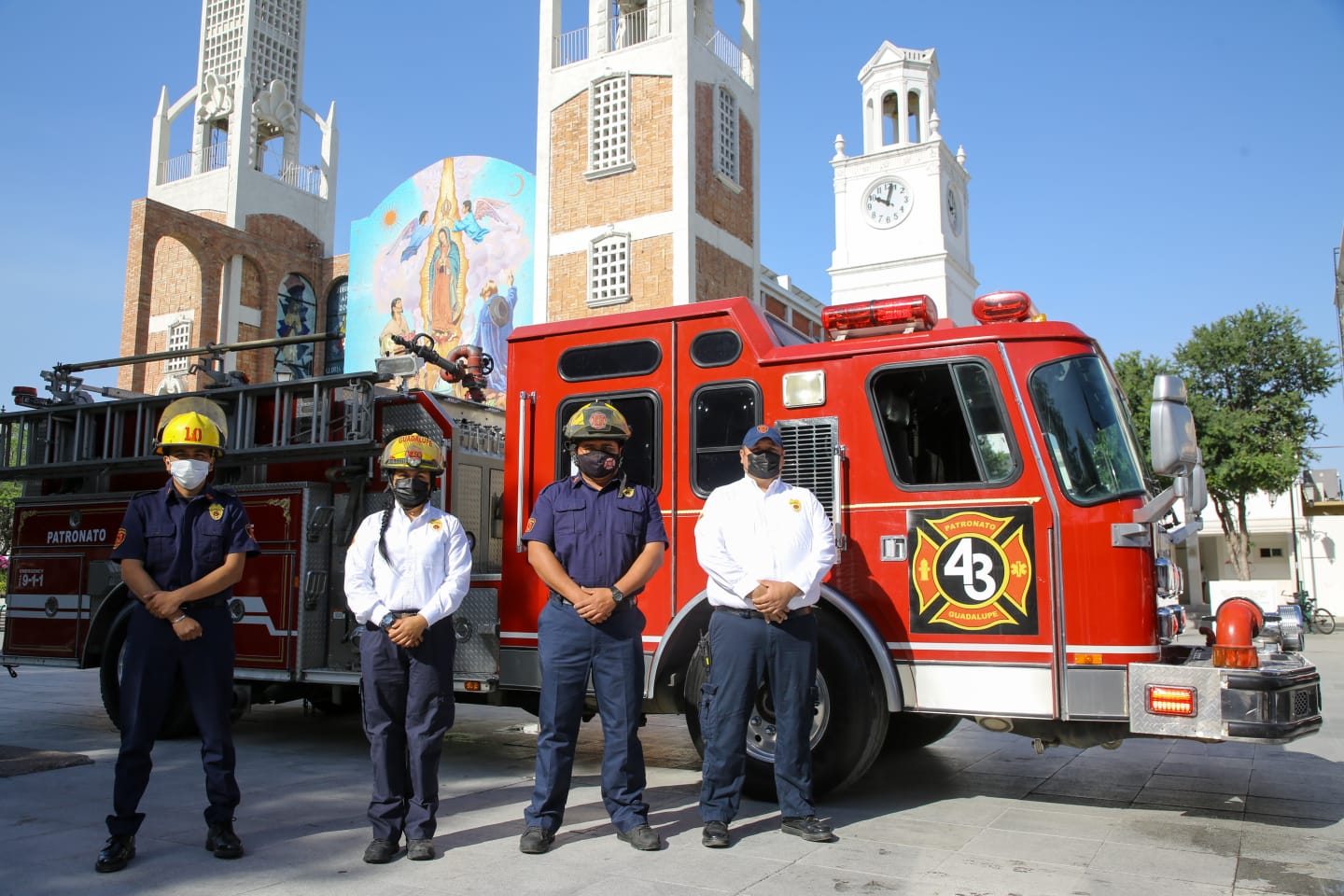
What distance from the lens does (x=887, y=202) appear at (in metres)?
55.4

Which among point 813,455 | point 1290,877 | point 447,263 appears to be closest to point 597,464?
point 813,455

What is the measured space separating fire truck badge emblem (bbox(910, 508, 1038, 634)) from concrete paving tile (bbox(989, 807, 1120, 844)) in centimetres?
97

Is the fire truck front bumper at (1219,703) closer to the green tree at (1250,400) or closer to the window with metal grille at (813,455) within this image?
the window with metal grille at (813,455)

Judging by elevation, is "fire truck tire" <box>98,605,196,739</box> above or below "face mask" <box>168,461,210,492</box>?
below

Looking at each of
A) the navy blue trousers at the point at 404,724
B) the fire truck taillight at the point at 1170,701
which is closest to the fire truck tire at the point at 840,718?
the fire truck taillight at the point at 1170,701

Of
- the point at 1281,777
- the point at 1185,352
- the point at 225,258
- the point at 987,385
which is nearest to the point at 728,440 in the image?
the point at 987,385

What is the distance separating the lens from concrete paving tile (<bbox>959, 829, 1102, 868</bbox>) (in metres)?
4.50

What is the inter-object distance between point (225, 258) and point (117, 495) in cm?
2926

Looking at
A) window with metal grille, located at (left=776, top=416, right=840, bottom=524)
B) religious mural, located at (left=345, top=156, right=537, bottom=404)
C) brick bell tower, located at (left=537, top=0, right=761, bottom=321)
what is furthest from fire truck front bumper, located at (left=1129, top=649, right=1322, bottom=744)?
religious mural, located at (left=345, top=156, right=537, bottom=404)

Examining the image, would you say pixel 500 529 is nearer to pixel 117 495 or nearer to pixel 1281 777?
pixel 117 495

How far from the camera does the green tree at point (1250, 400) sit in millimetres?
26453

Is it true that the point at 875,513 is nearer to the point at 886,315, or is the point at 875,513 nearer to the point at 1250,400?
the point at 886,315

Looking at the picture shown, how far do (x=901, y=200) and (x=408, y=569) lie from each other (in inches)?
2116

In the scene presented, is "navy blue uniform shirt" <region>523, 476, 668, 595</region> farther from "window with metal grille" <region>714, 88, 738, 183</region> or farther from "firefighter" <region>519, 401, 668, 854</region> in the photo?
"window with metal grille" <region>714, 88, 738, 183</region>
